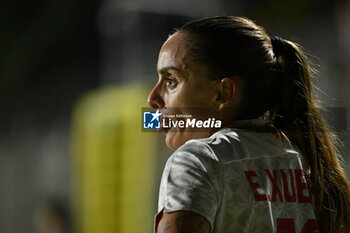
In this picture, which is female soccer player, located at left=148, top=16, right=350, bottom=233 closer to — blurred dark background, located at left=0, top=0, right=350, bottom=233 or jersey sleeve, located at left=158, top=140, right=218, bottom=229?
jersey sleeve, located at left=158, top=140, right=218, bottom=229

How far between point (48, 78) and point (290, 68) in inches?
247

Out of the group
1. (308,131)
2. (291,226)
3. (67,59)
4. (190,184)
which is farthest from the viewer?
(67,59)

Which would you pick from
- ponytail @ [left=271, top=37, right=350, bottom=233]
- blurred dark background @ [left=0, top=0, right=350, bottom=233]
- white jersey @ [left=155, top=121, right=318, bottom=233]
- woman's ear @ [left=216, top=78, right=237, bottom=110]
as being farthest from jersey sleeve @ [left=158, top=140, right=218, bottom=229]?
blurred dark background @ [left=0, top=0, right=350, bottom=233]

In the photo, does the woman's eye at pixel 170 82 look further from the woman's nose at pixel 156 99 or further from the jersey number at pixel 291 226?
the jersey number at pixel 291 226

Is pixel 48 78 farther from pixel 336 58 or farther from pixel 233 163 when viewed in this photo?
pixel 233 163

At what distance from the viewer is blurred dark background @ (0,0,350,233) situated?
3.02 metres

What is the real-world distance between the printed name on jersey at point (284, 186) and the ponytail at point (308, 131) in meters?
0.04

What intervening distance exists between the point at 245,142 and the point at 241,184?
0.07 meters

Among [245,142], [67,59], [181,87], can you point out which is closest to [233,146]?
[245,142]

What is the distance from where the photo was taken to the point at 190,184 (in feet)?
2.51

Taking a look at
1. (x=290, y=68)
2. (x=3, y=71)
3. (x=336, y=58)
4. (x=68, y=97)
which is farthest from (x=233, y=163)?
(x=3, y=71)

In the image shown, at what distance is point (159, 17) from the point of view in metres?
3.85

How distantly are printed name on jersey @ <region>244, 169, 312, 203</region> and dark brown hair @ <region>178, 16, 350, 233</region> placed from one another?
0.13 ft

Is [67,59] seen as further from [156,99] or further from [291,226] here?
[291,226]
